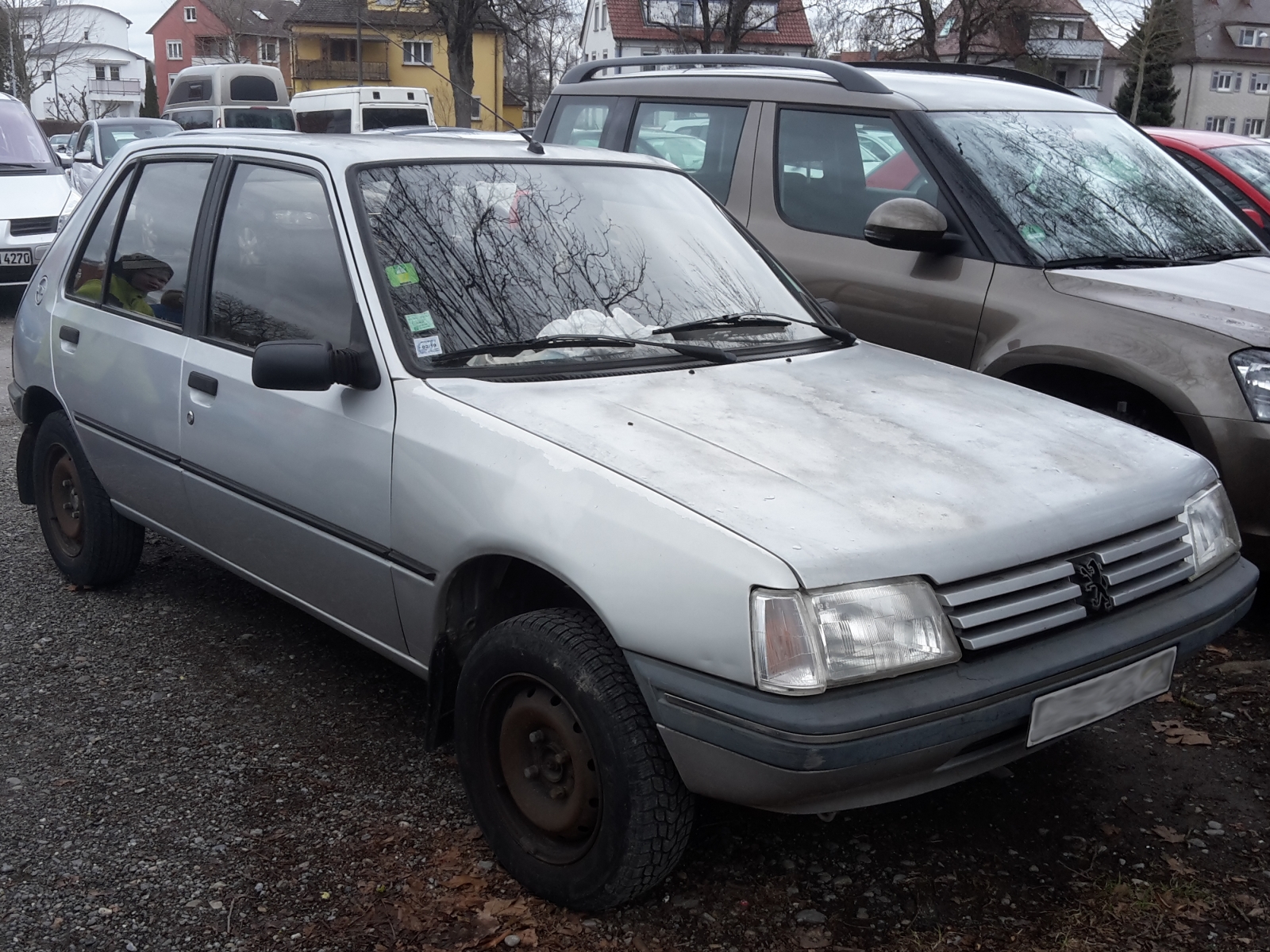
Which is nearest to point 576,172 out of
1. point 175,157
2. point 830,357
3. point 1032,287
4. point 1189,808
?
point 830,357

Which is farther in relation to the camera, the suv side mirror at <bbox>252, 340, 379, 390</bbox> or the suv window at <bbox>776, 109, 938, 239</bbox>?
the suv window at <bbox>776, 109, 938, 239</bbox>

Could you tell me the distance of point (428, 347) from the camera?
3348mm

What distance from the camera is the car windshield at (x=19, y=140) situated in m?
12.8

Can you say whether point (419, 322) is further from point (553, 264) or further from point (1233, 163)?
point (1233, 163)

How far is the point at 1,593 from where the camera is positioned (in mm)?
5035

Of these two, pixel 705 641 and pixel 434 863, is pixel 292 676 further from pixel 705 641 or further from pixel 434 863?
pixel 705 641

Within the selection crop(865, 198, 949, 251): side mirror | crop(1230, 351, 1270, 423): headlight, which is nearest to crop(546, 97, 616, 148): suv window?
crop(865, 198, 949, 251): side mirror

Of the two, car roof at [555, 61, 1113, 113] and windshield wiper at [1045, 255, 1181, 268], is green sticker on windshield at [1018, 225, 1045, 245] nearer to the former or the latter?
windshield wiper at [1045, 255, 1181, 268]

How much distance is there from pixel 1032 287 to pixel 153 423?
3185 millimetres

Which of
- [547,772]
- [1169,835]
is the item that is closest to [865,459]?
[547,772]

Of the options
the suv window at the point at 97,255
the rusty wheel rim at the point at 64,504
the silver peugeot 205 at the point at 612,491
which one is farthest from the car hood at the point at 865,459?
the rusty wheel rim at the point at 64,504

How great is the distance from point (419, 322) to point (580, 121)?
3709 mm

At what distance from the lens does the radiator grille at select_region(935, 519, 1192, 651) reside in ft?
8.65

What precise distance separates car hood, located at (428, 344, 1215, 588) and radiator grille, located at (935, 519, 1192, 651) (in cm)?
4
